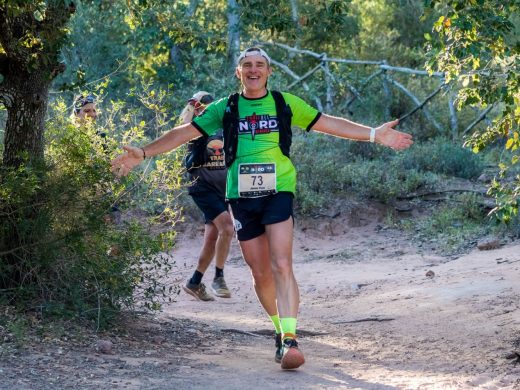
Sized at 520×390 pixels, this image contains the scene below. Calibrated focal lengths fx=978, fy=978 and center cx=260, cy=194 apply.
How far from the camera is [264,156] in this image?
6.28 meters

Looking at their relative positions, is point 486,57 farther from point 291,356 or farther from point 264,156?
point 291,356

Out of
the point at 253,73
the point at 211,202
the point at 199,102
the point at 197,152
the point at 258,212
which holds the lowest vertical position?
the point at 258,212

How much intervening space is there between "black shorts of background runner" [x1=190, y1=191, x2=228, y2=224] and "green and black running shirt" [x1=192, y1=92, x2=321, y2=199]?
9.10 feet

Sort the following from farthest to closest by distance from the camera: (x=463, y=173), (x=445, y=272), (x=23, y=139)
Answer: (x=463, y=173), (x=445, y=272), (x=23, y=139)

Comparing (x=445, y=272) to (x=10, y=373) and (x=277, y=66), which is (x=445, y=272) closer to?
(x=10, y=373)

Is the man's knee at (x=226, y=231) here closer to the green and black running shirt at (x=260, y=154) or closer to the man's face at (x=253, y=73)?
the green and black running shirt at (x=260, y=154)

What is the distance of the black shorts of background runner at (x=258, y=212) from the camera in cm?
628

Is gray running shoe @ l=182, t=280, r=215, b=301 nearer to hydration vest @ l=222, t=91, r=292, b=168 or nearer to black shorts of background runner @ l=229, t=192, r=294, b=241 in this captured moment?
black shorts of background runner @ l=229, t=192, r=294, b=241

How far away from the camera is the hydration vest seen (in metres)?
6.34

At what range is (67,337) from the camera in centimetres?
635

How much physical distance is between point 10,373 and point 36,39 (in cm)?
234

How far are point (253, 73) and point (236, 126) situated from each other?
371mm

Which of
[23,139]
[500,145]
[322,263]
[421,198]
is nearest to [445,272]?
[322,263]

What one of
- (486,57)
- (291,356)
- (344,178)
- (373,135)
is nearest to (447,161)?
(344,178)
